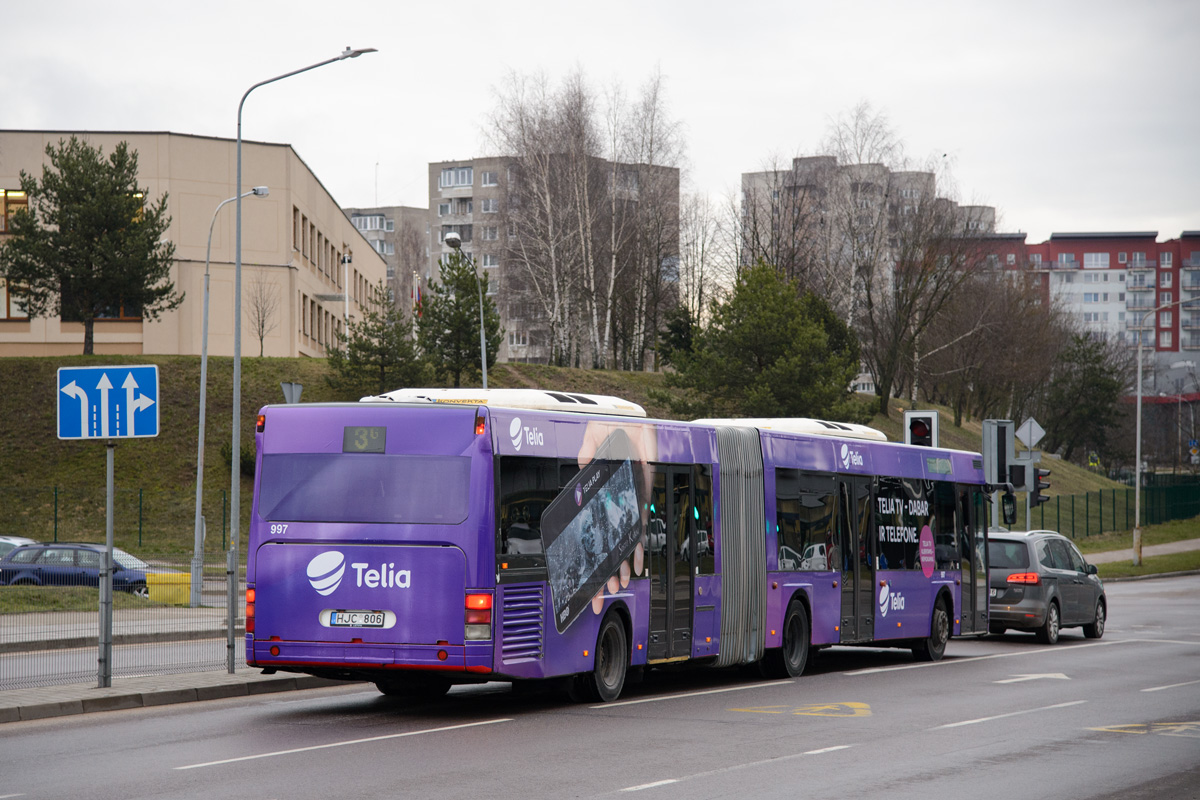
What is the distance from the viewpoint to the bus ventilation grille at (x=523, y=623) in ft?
40.1

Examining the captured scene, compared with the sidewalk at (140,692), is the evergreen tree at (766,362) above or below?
above

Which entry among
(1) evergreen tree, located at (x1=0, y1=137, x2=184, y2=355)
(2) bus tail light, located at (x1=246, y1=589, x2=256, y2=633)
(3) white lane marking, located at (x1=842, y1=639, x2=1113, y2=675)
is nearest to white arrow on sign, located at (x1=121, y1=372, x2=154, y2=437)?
(2) bus tail light, located at (x1=246, y1=589, x2=256, y2=633)

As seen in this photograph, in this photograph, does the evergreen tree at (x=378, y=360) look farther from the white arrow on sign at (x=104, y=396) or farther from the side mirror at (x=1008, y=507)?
the white arrow on sign at (x=104, y=396)

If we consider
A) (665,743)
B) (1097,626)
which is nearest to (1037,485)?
(1097,626)

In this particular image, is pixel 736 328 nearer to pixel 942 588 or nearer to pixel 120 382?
pixel 942 588

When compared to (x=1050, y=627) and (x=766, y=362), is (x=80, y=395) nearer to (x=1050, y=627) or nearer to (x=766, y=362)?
(x=1050, y=627)

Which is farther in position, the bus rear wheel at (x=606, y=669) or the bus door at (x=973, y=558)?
the bus door at (x=973, y=558)

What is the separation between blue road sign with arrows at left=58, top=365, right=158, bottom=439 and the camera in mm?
14516

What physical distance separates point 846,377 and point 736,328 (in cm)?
453

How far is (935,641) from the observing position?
20469 millimetres

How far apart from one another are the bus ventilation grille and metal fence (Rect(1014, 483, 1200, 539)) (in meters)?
45.0

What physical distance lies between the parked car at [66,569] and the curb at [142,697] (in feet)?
5.17

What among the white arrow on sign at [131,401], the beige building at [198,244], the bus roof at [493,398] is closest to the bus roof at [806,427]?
the bus roof at [493,398]

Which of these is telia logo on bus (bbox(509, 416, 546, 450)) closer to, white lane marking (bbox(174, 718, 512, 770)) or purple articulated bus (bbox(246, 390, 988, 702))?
purple articulated bus (bbox(246, 390, 988, 702))
